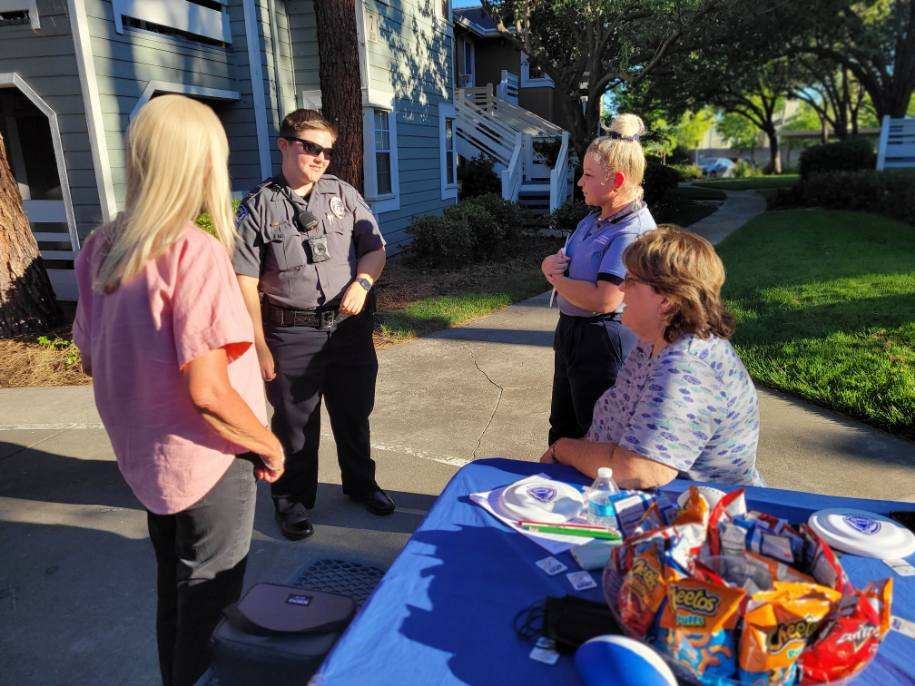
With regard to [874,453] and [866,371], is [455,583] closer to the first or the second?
[874,453]

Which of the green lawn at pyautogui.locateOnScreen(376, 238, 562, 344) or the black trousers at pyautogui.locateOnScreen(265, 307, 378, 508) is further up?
the black trousers at pyautogui.locateOnScreen(265, 307, 378, 508)

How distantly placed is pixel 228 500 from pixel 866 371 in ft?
16.8

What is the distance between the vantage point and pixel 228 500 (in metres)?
1.93

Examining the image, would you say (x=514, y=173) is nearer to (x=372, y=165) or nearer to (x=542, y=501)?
(x=372, y=165)

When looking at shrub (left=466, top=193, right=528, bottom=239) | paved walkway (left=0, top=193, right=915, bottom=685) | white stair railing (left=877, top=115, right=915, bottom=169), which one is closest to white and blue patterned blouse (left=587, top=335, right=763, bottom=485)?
paved walkway (left=0, top=193, right=915, bottom=685)

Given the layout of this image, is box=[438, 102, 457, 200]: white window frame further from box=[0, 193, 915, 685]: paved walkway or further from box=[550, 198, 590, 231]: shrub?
box=[0, 193, 915, 685]: paved walkway

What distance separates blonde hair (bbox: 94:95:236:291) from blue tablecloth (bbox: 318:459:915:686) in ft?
3.36

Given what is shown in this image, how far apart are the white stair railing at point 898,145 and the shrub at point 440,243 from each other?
39.9ft

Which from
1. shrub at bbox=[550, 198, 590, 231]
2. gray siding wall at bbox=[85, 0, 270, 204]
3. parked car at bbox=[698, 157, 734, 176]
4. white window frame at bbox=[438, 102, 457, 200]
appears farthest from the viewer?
parked car at bbox=[698, 157, 734, 176]

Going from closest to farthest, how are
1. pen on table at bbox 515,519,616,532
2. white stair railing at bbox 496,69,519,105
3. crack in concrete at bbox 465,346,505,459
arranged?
pen on table at bbox 515,519,616,532 < crack in concrete at bbox 465,346,505,459 < white stair railing at bbox 496,69,519,105

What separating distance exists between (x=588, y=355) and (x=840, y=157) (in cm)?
1754

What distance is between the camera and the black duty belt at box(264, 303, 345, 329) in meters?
3.09

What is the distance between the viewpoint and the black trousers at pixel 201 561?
1915 mm

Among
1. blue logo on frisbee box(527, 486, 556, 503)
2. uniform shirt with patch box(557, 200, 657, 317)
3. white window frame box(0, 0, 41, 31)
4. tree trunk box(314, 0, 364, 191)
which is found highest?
white window frame box(0, 0, 41, 31)
